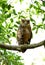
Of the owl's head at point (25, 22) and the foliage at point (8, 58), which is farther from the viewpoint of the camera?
the owl's head at point (25, 22)

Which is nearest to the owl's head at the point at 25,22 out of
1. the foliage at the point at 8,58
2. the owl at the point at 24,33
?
the owl at the point at 24,33

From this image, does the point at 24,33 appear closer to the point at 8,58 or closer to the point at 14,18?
the point at 14,18

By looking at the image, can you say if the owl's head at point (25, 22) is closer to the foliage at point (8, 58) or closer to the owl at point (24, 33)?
the owl at point (24, 33)

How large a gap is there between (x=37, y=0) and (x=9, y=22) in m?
0.31

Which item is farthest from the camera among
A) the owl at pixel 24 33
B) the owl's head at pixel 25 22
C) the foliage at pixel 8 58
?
the owl's head at pixel 25 22

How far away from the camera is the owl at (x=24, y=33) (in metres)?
2.20

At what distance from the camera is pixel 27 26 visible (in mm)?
2334

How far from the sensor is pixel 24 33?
7.32 ft

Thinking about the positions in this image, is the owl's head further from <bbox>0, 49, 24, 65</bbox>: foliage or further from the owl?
<bbox>0, 49, 24, 65</bbox>: foliage

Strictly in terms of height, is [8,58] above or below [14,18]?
below

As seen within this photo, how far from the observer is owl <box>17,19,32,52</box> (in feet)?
7.22

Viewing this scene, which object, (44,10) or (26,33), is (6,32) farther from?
(44,10)

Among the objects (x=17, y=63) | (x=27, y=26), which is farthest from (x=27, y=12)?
(x=17, y=63)

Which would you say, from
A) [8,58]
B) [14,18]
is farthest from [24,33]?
[8,58]
